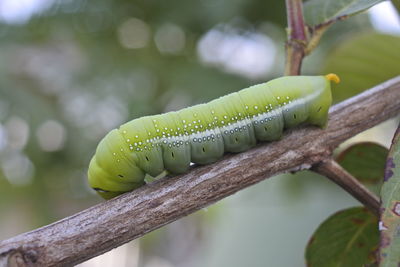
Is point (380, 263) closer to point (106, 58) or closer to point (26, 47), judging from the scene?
point (106, 58)

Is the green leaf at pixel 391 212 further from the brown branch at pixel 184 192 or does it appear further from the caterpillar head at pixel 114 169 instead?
the caterpillar head at pixel 114 169

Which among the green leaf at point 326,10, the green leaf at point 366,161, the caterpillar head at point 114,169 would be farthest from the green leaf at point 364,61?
the caterpillar head at point 114,169

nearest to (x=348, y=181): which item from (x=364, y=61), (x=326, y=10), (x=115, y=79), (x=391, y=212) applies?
(x=391, y=212)

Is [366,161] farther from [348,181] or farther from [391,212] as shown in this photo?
[391,212]

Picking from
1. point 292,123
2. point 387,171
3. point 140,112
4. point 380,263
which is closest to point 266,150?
point 292,123

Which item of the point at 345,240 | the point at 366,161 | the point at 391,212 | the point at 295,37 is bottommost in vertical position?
the point at 345,240
